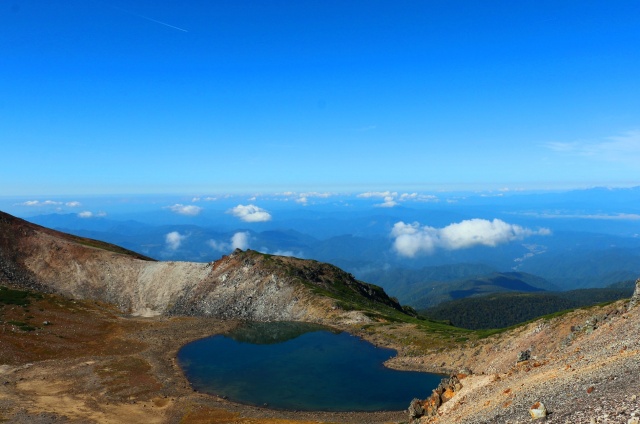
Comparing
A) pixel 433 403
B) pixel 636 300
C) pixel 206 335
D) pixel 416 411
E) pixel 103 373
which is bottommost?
pixel 206 335

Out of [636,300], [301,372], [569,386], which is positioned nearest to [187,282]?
[301,372]

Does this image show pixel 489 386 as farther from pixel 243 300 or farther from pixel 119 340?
pixel 243 300

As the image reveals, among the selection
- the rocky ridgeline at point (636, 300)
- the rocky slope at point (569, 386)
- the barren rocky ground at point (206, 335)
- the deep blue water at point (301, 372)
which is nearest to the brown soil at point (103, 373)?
the barren rocky ground at point (206, 335)

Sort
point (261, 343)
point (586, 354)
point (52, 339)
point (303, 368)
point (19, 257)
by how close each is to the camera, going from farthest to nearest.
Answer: point (19, 257), point (261, 343), point (52, 339), point (303, 368), point (586, 354)

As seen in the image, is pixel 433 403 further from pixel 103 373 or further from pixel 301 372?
pixel 103 373

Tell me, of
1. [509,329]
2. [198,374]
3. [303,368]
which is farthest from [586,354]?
[198,374]

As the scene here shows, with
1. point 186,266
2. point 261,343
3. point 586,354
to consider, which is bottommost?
point 261,343
